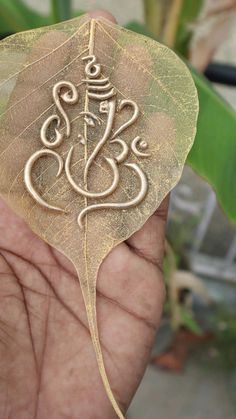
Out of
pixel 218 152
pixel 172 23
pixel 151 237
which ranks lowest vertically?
pixel 151 237

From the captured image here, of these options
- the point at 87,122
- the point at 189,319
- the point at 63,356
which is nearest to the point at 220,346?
the point at 189,319

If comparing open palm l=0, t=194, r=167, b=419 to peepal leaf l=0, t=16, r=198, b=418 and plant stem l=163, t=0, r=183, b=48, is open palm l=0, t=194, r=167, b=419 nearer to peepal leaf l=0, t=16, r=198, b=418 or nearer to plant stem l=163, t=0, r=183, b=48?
peepal leaf l=0, t=16, r=198, b=418

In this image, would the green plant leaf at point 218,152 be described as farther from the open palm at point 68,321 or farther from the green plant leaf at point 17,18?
the green plant leaf at point 17,18

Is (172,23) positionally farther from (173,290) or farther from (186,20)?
(173,290)

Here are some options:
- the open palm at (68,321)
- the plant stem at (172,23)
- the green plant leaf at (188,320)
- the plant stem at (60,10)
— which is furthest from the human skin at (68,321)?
the green plant leaf at (188,320)

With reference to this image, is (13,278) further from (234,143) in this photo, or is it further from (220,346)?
(220,346)

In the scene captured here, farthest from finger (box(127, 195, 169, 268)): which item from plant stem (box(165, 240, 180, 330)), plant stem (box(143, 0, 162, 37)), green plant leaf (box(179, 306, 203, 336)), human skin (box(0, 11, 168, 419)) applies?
green plant leaf (box(179, 306, 203, 336))

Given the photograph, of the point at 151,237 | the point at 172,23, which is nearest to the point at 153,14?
the point at 172,23
